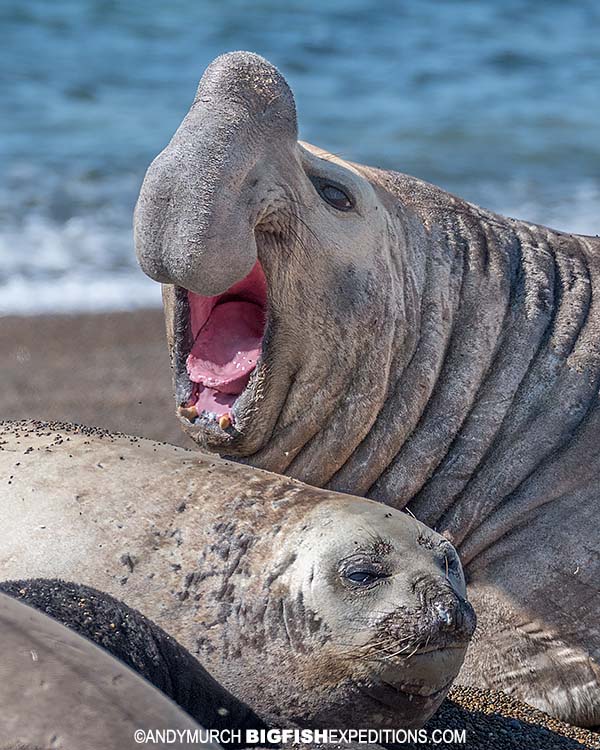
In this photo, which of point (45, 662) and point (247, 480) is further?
point (247, 480)

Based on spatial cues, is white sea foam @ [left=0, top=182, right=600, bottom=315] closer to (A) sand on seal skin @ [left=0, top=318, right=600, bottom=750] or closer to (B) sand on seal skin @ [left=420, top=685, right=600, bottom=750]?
(A) sand on seal skin @ [left=0, top=318, right=600, bottom=750]

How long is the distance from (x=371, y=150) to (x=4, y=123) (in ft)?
11.4

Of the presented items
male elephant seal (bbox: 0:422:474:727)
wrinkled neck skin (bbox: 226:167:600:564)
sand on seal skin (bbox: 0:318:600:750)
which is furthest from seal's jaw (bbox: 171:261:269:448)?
sand on seal skin (bbox: 0:318:600:750)

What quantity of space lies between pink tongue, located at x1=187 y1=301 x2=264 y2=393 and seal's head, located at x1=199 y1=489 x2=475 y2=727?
1.14m

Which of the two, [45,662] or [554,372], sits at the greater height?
[45,662]

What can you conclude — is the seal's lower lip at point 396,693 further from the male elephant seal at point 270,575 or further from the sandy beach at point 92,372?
the sandy beach at point 92,372

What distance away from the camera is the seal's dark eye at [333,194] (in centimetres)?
494

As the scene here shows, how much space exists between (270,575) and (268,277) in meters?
1.29

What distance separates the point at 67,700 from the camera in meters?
2.50

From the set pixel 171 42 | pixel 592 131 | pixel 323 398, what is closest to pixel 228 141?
pixel 323 398

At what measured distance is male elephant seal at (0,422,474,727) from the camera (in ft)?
11.8

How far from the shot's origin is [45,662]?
255 centimetres

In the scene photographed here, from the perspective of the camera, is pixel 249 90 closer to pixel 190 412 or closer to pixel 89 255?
pixel 190 412

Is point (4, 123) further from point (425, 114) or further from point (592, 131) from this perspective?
point (592, 131)
